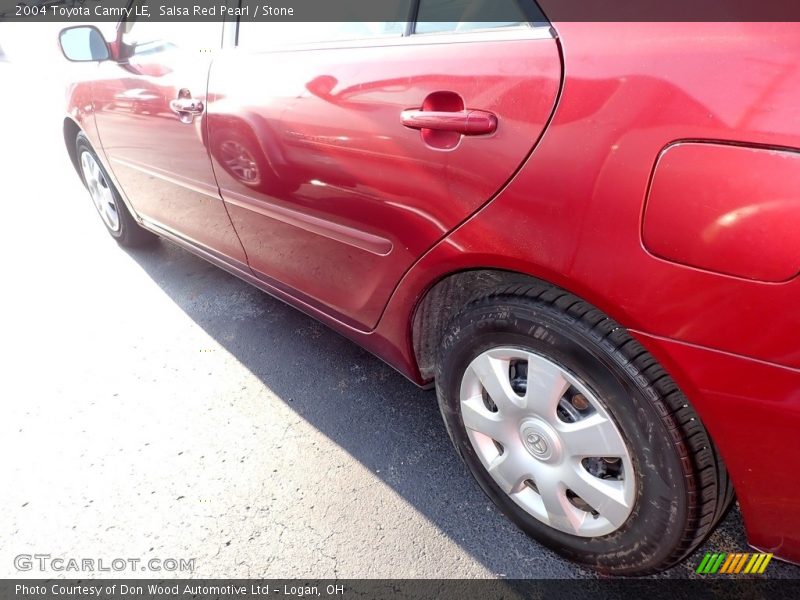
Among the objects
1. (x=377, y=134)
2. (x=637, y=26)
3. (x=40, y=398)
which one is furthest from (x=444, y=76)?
(x=40, y=398)

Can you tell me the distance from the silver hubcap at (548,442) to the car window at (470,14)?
76cm

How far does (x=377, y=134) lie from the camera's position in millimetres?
1425

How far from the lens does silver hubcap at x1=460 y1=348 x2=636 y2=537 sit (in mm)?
1265

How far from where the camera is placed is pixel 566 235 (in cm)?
112

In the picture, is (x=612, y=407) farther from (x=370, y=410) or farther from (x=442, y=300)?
(x=370, y=410)

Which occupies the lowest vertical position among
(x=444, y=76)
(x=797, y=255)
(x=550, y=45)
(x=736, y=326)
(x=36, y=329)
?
(x=36, y=329)

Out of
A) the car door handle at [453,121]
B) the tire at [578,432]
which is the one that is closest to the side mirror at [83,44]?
the car door handle at [453,121]

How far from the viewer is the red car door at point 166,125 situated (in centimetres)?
Result: 214

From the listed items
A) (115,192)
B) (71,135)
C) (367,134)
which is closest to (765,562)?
(367,134)

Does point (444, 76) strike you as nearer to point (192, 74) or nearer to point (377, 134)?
point (377, 134)

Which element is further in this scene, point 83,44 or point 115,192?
point 115,192

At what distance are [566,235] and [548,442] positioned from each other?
1.78 feet

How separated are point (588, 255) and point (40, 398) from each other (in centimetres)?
234

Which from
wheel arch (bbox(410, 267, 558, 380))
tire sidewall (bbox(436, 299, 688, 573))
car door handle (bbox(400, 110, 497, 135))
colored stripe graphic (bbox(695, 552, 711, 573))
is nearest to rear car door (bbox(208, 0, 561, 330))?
car door handle (bbox(400, 110, 497, 135))
